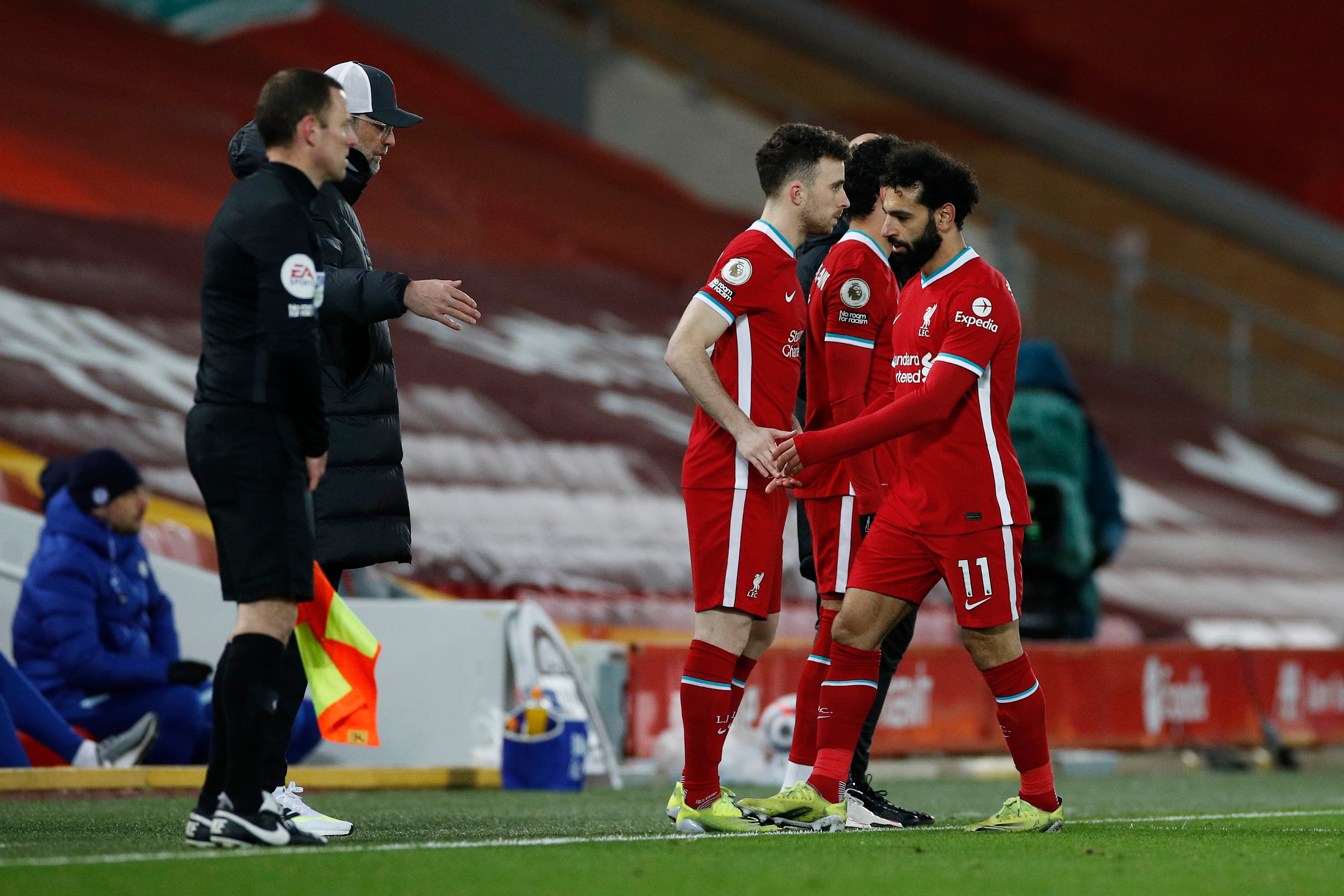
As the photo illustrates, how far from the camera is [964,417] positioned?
4.85 m

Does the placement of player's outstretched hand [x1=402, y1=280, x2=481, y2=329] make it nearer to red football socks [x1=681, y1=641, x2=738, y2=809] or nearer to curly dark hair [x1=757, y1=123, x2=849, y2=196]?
curly dark hair [x1=757, y1=123, x2=849, y2=196]

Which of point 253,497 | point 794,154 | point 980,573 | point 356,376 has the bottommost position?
point 980,573

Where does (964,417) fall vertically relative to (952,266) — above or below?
below

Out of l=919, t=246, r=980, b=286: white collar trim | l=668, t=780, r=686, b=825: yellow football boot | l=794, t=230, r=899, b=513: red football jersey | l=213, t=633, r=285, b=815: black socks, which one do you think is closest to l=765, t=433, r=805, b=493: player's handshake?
A: l=794, t=230, r=899, b=513: red football jersey

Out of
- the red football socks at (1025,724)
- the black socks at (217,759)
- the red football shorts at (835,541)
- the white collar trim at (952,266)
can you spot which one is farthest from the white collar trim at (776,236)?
the black socks at (217,759)

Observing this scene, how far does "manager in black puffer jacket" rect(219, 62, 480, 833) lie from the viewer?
4.70 metres

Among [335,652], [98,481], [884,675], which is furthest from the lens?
[98,481]

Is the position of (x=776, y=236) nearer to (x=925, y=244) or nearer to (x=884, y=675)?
(x=925, y=244)

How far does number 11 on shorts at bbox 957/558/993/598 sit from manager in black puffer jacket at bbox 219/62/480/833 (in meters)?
1.52

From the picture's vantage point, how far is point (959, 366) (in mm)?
4758

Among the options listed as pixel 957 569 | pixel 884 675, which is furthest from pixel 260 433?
pixel 884 675

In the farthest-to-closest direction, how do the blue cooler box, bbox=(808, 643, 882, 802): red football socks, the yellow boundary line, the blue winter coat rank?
the blue cooler box
the blue winter coat
the yellow boundary line
bbox=(808, 643, 882, 802): red football socks

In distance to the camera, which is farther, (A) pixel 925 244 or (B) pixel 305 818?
(A) pixel 925 244

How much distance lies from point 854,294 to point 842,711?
1.23 m
